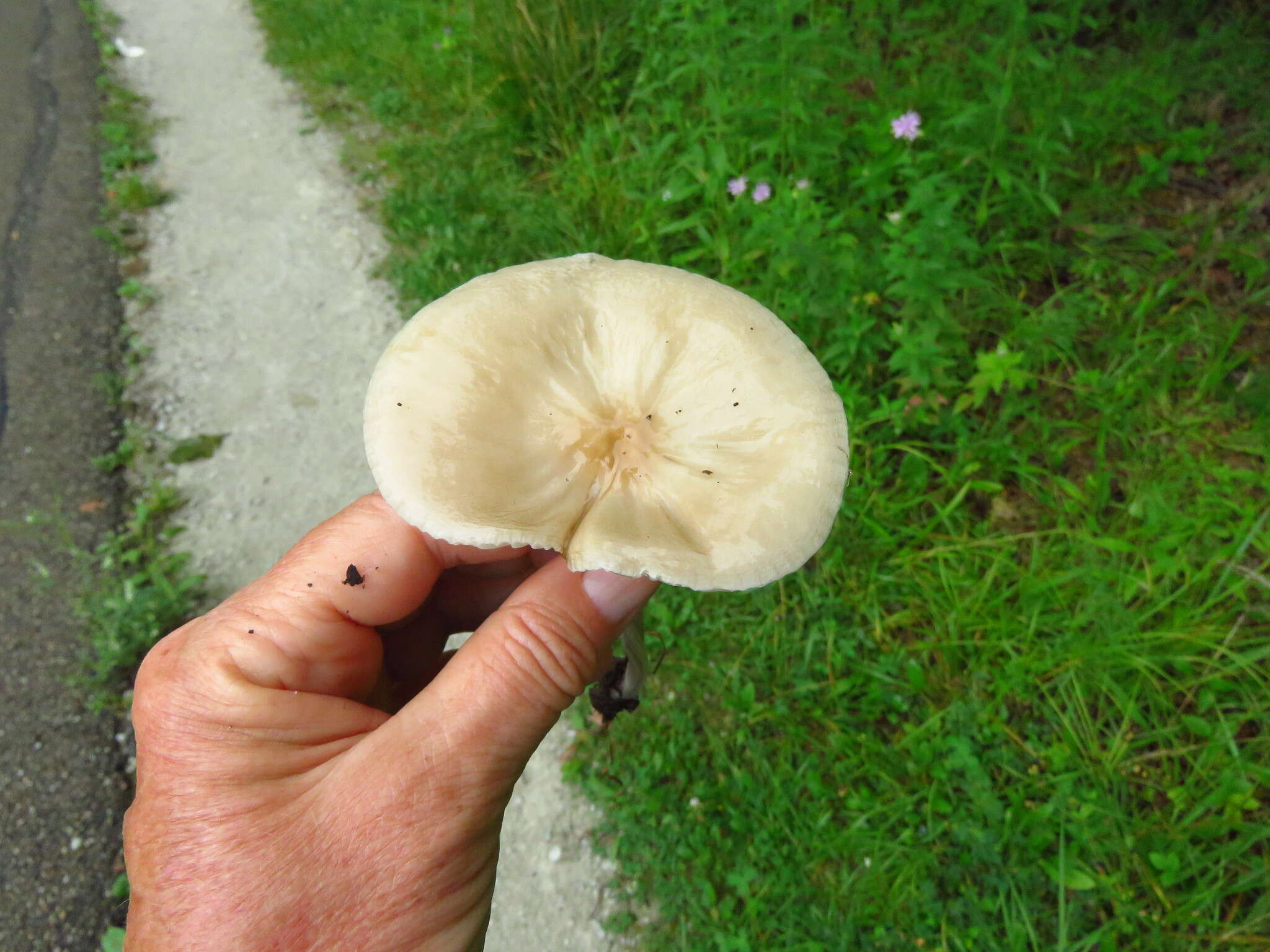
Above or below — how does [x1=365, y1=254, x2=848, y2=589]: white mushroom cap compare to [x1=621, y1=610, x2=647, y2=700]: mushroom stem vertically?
above

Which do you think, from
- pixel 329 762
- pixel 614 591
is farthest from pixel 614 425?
pixel 329 762

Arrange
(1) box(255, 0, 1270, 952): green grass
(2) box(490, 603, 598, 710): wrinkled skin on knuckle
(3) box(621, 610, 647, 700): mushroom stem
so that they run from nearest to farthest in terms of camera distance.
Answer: (2) box(490, 603, 598, 710): wrinkled skin on knuckle < (3) box(621, 610, 647, 700): mushroom stem < (1) box(255, 0, 1270, 952): green grass

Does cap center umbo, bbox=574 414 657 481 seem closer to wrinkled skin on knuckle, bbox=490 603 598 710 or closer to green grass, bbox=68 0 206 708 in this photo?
wrinkled skin on knuckle, bbox=490 603 598 710

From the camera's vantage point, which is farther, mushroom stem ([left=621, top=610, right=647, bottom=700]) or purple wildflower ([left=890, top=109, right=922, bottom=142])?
purple wildflower ([left=890, top=109, right=922, bottom=142])

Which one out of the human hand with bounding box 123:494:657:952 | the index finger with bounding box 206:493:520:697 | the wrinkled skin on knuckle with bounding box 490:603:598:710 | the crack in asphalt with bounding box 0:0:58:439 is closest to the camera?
the human hand with bounding box 123:494:657:952

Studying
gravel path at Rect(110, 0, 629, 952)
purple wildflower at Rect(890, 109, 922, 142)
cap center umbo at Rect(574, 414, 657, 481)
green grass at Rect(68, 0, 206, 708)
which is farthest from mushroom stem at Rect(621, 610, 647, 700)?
purple wildflower at Rect(890, 109, 922, 142)

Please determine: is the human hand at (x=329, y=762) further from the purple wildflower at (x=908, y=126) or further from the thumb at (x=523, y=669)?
the purple wildflower at (x=908, y=126)
